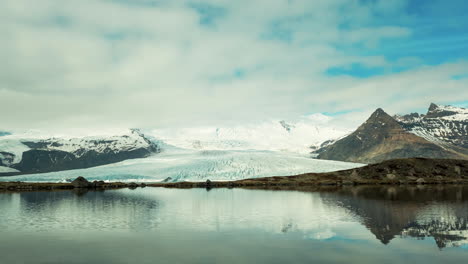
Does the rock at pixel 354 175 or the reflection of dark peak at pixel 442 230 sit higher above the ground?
the rock at pixel 354 175

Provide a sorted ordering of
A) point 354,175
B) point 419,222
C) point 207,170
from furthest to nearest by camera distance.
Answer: point 207,170 < point 354,175 < point 419,222

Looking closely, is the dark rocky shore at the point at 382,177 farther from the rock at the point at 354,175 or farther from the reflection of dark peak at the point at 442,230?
the reflection of dark peak at the point at 442,230

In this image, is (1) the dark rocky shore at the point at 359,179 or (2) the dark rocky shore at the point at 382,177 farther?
(2) the dark rocky shore at the point at 382,177

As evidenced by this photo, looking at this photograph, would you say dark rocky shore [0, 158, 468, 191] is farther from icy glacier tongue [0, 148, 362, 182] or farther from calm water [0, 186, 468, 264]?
calm water [0, 186, 468, 264]

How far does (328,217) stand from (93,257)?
1054 inches

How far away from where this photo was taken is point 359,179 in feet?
490

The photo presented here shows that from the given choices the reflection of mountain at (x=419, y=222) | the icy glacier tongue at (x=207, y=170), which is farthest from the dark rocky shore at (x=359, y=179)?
the reflection of mountain at (x=419, y=222)

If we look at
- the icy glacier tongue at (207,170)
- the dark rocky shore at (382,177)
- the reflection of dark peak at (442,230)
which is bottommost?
the reflection of dark peak at (442,230)

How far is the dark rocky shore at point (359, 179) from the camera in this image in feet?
454

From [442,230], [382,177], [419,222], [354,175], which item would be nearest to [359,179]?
[354,175]

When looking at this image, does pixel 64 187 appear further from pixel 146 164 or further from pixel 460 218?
pixel 460 218

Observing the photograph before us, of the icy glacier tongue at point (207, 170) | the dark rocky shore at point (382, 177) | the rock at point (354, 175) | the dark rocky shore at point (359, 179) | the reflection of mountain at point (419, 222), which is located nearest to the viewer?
the reflection of mountain at point (419, 222)

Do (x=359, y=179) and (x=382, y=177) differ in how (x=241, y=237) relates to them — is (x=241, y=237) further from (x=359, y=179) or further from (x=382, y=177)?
(x=382, y=177)

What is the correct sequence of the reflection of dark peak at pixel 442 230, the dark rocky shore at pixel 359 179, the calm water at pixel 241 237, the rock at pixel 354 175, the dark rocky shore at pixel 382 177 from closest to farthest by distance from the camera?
the calm water at pixel 241 237 < the reflection of dark peak at pixel 442 230 < the dark rocky shore at pixel 359 179 < the dark rocky shore at pixel 382 177 < the rock at pixel 354 175
